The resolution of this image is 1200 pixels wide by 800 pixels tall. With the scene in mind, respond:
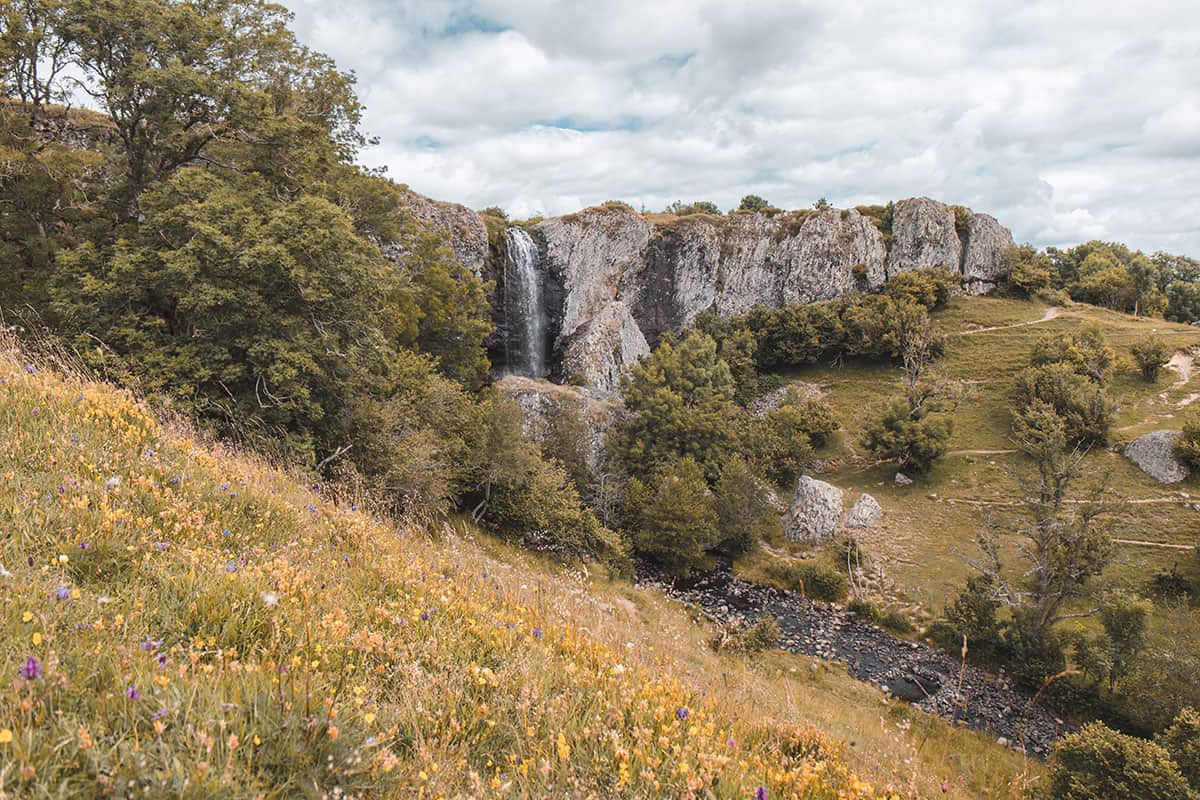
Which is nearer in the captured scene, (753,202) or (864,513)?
(864,513)

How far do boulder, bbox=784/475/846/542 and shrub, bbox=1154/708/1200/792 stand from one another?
1675 centimetres

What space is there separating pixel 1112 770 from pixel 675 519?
17036 millimetres

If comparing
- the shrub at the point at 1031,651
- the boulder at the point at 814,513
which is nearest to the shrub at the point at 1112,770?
the shrub at the point at 1031,651

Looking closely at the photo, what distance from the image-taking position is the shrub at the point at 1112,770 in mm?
11484

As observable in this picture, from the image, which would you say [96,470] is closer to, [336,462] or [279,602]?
[279,602]

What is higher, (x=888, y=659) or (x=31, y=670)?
(x=31, y=670)

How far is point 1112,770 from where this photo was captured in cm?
1206

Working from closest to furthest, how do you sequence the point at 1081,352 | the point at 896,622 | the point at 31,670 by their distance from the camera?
the point at 31,670
the point at 896,622
the point at 1081,352

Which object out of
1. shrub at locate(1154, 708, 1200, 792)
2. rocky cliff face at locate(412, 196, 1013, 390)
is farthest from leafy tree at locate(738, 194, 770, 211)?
shrub at locate(1154, 708, 1200, 792)

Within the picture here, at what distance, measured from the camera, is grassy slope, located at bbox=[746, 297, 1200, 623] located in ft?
→ 86.6

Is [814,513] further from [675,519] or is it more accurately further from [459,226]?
[459,226]

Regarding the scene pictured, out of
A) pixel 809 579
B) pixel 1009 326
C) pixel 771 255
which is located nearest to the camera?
pixel 809 579

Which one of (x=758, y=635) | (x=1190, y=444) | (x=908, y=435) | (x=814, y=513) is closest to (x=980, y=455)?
(x=908, y=435)

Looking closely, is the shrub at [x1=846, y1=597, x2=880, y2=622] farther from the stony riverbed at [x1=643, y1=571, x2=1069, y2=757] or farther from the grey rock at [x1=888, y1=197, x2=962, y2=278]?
the grey rock at [x1=888, y1=197, x2=962, y2=278]
